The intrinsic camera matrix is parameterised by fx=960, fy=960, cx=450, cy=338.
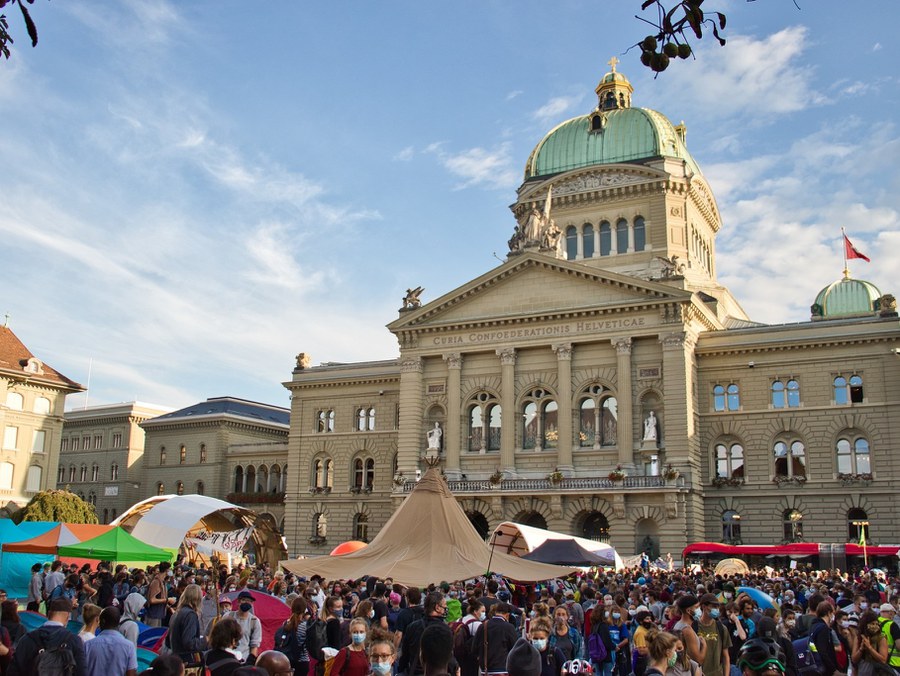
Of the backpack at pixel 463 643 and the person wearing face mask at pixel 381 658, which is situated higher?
the person wearing face mask at pixel 381 658

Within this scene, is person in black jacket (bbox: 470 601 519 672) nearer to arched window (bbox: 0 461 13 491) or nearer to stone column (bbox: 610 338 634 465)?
stone column (bbox: 610 338 634 465)

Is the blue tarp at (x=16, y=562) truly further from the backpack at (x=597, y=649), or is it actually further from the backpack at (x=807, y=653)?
the backpack at (x=807, y=653)

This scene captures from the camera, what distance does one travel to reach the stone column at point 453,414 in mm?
54906

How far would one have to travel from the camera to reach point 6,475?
209ft

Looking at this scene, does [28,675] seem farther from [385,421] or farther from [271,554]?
[385,421]

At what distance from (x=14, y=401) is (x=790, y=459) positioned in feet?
162

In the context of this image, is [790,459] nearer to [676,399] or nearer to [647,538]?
[676,399]

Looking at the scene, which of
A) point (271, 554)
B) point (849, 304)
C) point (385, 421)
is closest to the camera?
point (271, 554)

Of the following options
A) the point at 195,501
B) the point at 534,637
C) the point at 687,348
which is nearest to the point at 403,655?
the point at 534,637

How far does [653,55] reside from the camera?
7.14 metres

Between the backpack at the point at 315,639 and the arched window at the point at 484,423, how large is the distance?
41.4 meters

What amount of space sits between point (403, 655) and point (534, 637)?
5.40 feet

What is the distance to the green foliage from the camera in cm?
4847

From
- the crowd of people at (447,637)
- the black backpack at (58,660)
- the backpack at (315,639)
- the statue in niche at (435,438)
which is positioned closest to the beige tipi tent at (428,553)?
the crowd of people at (447,637)
